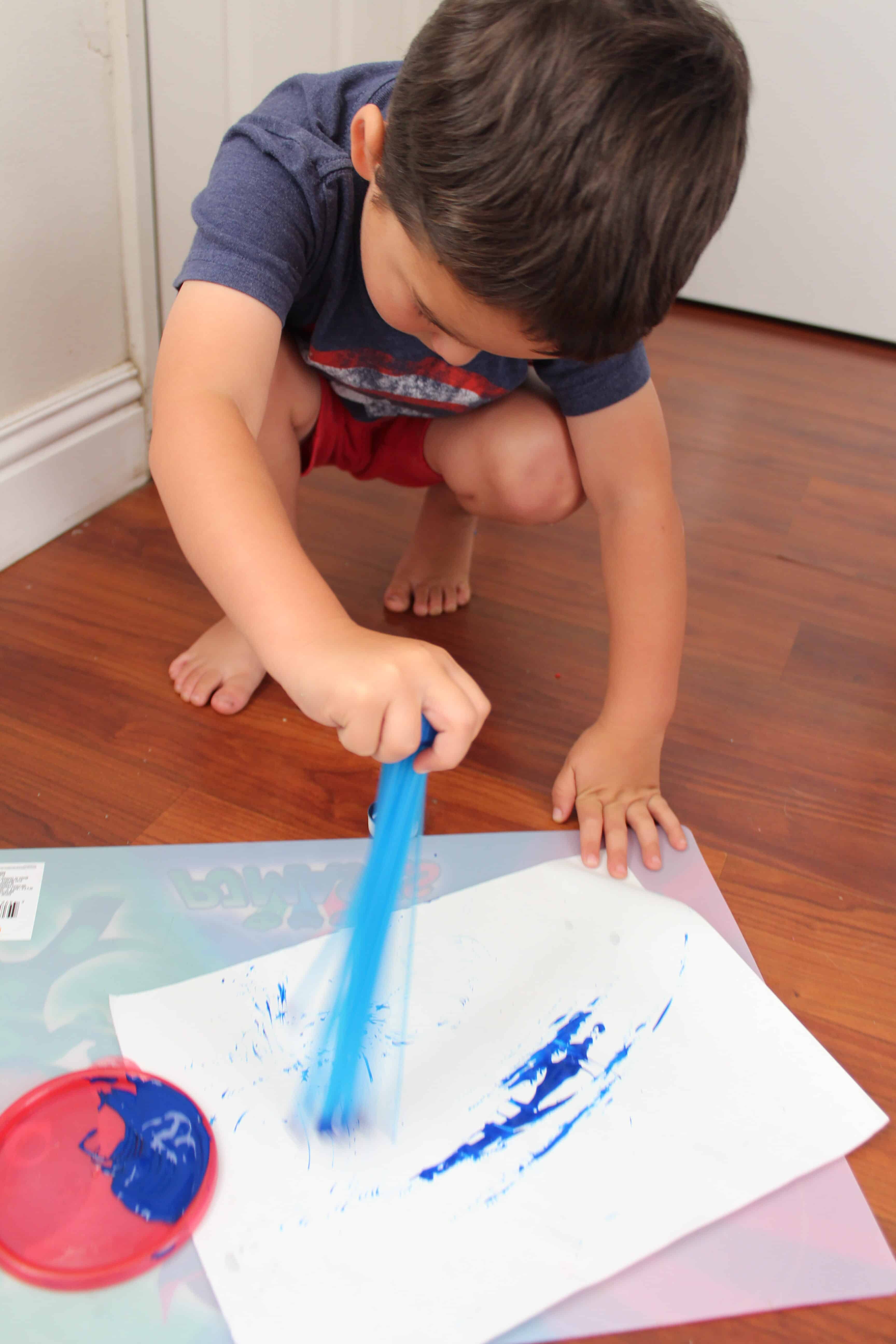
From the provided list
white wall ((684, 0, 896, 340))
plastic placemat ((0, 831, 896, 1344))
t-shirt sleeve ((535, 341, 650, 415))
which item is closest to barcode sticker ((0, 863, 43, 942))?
plastic placemat ((0, 831, 896, 1344))

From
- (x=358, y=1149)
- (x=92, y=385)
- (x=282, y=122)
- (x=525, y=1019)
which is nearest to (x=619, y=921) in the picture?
(x=525, y=1019)

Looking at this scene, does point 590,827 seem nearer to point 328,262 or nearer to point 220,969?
point 220,969

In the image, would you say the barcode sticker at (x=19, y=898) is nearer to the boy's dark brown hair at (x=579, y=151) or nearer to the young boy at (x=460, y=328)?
the young boy at (x=460, y=328)

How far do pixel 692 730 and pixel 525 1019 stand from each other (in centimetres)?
33

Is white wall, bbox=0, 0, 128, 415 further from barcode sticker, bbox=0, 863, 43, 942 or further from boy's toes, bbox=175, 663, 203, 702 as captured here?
barcode sticker, bbox=0, 863, 43, 942

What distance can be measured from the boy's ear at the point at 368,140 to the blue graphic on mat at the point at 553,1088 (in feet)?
1.43

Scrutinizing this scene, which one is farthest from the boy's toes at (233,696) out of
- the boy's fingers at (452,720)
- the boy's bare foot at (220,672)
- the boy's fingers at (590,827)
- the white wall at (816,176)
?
→ the white wall at (816,176)

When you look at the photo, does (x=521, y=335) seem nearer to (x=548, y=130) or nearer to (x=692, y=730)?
(x=548, y=130)

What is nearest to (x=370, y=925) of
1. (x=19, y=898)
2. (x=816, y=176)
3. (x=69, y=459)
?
(x=19, y=898)

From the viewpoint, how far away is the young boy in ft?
1.39

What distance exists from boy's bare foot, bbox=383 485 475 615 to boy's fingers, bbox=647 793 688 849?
0.94ft

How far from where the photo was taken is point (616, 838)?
0.66m

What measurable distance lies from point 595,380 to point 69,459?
473mm

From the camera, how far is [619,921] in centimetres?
61
